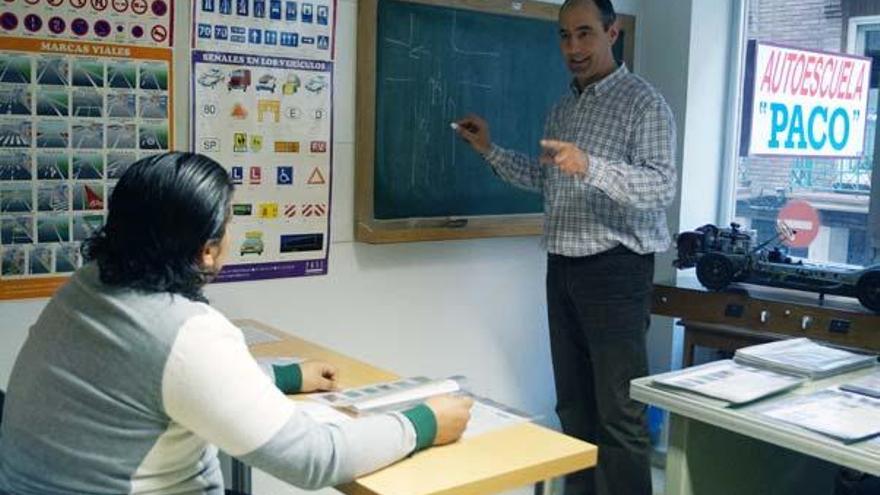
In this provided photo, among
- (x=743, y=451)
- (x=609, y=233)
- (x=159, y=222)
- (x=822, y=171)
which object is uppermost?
(x=822, y=171)

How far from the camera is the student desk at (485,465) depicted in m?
1.39

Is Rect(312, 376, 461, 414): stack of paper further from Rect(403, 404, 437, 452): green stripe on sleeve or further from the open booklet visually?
Rect(403, 404, 437, 452): green stripe on sleeve

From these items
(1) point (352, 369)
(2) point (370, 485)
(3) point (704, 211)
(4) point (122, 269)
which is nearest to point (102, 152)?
(1) point (352, 369)

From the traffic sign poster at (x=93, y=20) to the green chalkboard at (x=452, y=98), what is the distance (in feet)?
2.37

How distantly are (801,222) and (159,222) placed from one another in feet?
9.35

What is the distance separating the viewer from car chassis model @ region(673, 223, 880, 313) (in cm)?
289

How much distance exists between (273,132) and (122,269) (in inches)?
58.1

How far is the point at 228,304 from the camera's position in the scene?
2.70m

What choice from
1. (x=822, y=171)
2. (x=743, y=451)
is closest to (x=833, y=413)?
(x=743, y=451)

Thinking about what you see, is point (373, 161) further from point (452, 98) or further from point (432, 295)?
point (432, 295)

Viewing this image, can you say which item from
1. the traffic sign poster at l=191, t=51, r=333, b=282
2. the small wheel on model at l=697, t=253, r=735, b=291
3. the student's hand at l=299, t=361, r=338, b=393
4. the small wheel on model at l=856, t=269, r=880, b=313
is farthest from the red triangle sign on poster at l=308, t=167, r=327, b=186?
the small wheel on model at l=856, t=269, r=880, b=313

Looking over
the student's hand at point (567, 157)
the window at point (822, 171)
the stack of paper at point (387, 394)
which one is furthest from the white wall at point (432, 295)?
the stack of paper at point (387, 394)

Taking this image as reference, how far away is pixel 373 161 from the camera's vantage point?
9.58 feet

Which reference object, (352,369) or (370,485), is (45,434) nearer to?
(370,485)
